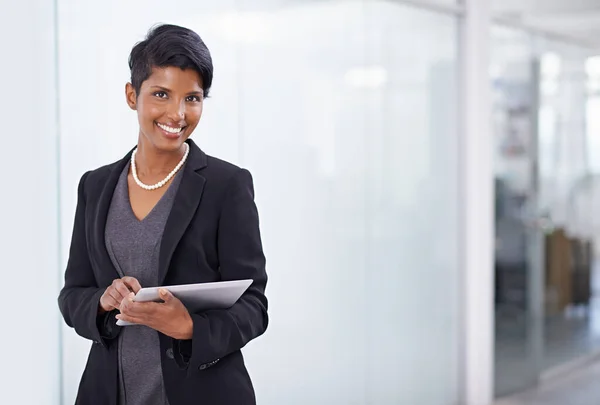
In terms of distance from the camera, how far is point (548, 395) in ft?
18.6

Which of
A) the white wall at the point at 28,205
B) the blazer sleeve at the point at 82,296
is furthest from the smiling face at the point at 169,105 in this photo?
the white wall at the point at 28,205

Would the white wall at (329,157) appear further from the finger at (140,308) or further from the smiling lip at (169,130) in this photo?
the finger at (140,308)

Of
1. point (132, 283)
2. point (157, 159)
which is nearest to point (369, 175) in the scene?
point (157, 159)

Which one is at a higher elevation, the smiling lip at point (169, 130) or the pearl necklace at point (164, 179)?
the smiling lip at point (169, 130)

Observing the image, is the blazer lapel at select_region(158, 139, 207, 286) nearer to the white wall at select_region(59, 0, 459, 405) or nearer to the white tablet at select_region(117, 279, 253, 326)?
the white tablet at select_region(117, 279, 253, 326)

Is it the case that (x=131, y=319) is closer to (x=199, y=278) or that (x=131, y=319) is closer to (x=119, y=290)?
(x=119, y=290)

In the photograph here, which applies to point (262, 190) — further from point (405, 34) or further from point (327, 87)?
point (405, 34)

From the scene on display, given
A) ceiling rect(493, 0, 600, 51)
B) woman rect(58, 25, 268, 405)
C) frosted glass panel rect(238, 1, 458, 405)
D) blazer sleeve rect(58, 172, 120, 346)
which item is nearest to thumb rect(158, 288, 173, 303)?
woman rect(58, 25, 268, 405)

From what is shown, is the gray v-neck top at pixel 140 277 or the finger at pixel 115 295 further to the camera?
the gray v-neck top at pixel 140 277

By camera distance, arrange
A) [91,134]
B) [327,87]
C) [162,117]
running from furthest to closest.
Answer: [327,87] < [91,134] < [162,117]

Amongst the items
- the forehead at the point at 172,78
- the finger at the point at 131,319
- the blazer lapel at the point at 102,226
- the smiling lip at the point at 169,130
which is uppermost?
the forehead at the point at 172,78

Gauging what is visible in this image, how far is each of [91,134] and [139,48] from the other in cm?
114

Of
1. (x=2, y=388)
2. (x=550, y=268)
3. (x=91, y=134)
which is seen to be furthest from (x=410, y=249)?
(x=2, y=388)

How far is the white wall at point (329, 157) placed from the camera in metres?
3.19
